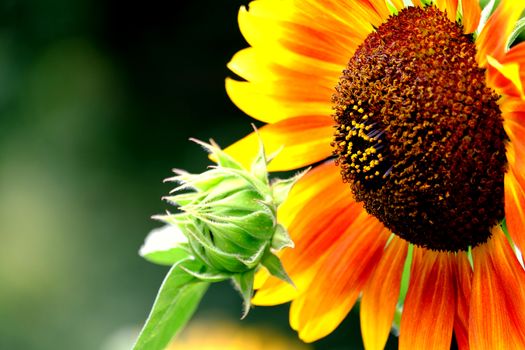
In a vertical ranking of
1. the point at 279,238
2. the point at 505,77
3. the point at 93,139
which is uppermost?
the point at 505,77

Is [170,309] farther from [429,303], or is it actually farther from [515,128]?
[515,128]

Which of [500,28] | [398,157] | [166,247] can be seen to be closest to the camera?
[500,28]

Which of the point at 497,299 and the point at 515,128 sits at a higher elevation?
→ the point at 515,128

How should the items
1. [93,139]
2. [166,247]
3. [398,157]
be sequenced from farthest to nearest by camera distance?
[93,139]
[166,247]
[398,157]

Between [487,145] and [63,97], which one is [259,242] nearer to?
[487,145]

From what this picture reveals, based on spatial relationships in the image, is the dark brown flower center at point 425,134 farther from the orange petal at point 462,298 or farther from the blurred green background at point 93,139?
the blurred green background at point 93,139

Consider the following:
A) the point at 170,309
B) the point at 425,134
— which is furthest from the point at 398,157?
the point at 170,309

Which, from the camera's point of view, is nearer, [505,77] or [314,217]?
[505,77]
